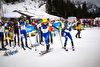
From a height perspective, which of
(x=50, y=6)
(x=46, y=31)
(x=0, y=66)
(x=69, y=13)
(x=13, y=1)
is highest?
(x=13, y=1)

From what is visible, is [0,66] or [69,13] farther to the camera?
[69,13]

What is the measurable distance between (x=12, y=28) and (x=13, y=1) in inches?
3807

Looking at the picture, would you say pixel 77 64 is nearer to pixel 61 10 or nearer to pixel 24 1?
pixel 61 10

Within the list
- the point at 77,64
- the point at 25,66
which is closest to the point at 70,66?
the point at 77,64

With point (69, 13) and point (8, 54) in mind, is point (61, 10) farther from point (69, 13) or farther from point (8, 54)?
point (8, 54)

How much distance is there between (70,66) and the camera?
366 cm

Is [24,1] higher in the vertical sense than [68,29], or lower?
higher

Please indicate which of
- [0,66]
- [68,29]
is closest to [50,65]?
[0,66]

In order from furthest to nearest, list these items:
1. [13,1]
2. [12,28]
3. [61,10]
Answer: [13,1] → [61,10] → [12,28]

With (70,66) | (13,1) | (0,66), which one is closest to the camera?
(70,66)

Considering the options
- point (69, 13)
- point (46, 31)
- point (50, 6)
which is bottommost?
point (46, 31)

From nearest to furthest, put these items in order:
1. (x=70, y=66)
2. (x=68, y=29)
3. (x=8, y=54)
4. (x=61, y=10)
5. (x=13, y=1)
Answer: (x=70, y=66), (x=8, y=54), (x=68, y=29), (x=61, y=10), (x=13, y=1)

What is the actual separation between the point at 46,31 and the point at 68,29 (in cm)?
135

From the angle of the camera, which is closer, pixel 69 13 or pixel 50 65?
pixel 50 65
